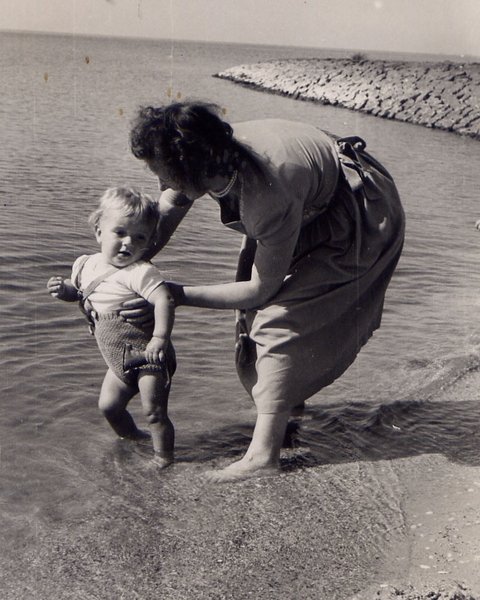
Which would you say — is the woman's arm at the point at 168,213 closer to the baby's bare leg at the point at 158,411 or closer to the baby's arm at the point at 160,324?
the baby's arm at the point at 160,324

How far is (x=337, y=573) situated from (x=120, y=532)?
2.75ft

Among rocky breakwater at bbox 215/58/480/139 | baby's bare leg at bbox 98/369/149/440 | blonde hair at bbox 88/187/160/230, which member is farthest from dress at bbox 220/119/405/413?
rocky breakwater at bbox 215/58/480/139

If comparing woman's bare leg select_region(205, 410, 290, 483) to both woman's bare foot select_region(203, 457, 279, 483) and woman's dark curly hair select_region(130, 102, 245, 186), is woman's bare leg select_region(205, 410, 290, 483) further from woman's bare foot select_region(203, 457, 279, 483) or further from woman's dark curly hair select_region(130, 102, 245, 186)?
woman's dark curly hair select_region(130, 102, 245, 186)

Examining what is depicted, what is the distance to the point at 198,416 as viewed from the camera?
407 centimetres

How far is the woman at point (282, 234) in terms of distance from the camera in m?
2.74

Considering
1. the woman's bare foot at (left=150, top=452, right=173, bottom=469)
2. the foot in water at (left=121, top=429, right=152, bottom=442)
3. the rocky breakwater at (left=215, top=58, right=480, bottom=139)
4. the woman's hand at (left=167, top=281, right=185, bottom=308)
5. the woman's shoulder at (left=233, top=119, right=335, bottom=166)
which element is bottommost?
the rocky breakwater at (left=215, top=58, right=480, bottom=139)

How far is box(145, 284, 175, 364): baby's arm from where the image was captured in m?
3.00

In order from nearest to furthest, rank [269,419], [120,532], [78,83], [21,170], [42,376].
A: [120,532] < [269,419] < [42,376] < [21,170] < [78,83]

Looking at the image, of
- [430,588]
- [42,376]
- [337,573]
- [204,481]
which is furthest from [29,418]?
[430,588]

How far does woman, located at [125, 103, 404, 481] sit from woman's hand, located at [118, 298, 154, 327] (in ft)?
0.51

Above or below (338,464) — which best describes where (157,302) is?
above

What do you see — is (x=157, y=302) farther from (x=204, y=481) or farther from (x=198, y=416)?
(x=198, y=416)

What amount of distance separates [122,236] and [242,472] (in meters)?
1.11

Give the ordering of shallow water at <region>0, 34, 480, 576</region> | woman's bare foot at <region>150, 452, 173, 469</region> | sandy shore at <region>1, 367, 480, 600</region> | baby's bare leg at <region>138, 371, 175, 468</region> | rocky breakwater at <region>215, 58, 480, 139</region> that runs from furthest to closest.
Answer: rocky breakwater at <region>215, 58, 480, 139</region>, shallow water at <region>0, 34, 480, 576</region>, woman's bare foot at <region>150, 452, 173, 469</region>, baby's bare leg at <region>138, 371, 175, 468</region>, sandy shore at <region>1, 367, 480, 600</region>
